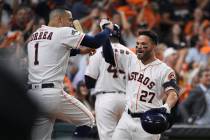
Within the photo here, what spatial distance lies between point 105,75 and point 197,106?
106 inches

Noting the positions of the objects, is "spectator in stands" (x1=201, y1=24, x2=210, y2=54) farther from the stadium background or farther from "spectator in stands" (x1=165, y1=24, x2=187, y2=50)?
"spectator in stands" (x1=165, y1=24, x2=187, y2=50)

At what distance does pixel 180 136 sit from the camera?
29.2 ft

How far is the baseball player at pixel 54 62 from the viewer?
5910 millimetres

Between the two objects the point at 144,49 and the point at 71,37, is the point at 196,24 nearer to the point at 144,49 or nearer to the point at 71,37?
the point at 144,49

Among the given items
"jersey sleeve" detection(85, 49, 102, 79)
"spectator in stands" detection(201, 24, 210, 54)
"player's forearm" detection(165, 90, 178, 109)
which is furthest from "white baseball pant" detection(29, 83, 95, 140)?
"spectator in stands" detection(201, 24, 210, 54)

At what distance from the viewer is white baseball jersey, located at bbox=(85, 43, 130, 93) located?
7.59m

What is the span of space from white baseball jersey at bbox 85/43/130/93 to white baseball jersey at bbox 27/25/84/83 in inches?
63.8

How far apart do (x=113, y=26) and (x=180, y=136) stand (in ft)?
10.1

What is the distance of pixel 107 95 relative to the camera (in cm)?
762

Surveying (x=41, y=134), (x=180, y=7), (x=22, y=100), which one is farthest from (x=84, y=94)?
(x=22, y=100)

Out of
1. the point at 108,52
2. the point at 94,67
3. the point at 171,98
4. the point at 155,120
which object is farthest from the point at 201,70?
the point at 155,120

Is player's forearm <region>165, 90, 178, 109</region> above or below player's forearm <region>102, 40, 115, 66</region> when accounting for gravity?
below

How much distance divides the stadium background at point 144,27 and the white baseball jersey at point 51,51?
1.97m

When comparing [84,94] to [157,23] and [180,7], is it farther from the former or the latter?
[180,7]
